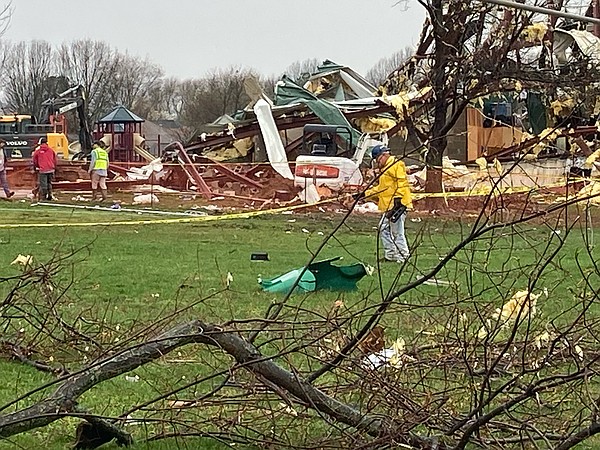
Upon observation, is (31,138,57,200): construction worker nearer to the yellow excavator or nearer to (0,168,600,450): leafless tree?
the yellow excavator

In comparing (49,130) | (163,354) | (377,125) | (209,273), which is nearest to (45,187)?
(377,125)

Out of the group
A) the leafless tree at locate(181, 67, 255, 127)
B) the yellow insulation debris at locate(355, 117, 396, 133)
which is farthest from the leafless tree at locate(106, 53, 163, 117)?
the yellow insulation debris at locate(355, 117, 396, 133)

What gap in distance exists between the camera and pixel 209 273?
10820 millimetres

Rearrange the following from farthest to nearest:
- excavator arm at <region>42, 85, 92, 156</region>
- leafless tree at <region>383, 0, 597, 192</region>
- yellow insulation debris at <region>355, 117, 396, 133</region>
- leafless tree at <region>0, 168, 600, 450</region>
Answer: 1. excavator arm at <region>42, 85, 92, 156</region>
2. yellow insulation debris at <region>355, 117, 396, 133</region>
3. leafless tree at <region>383, 0, 597, 192</region>
4. leafless tree at <region>0, 168, 600, 450</region>

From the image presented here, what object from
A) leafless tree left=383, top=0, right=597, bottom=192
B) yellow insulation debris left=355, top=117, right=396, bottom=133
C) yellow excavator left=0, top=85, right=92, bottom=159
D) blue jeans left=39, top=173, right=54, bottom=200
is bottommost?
blue jeans left=39, top=173, right=54, bottom=200

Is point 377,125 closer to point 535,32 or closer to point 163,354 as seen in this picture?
point 535,32

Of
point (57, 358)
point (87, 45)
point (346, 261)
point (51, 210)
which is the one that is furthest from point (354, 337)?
point (87, 45)

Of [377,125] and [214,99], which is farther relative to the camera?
[214,99]

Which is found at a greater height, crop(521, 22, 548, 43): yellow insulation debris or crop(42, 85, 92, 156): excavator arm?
crop(521, 22, 548, 43): yellow insulation debris

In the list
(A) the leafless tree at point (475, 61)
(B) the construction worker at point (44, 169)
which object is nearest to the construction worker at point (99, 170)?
(B) the construction worker at point (44, 169)

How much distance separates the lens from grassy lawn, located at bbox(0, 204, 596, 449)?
17.3ft

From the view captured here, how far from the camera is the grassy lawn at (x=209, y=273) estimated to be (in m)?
5.26

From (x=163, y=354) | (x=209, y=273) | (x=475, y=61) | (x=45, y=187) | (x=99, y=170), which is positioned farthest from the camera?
(x=99, y=170)

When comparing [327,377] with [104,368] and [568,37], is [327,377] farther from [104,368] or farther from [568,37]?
[568,37]
